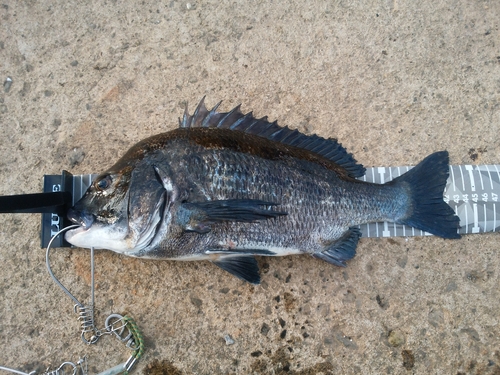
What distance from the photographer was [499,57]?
285 cm

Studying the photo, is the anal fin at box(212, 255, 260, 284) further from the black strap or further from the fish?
the black strap

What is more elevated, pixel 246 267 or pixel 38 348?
pixel 246 267

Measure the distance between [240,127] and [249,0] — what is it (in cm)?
122

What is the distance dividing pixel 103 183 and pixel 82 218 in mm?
231

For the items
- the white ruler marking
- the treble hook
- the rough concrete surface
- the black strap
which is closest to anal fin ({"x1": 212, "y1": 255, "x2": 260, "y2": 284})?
the rough concrete surface

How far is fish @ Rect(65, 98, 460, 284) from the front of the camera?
6.78ft

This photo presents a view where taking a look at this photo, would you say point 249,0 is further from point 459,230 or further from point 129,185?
point 459,230

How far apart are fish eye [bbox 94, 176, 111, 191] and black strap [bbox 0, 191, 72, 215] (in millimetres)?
313

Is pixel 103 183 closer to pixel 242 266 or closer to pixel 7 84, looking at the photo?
pixel 242 266

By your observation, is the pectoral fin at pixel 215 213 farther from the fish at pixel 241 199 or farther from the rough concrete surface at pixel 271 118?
the rough concrete surface at pixel 271 118

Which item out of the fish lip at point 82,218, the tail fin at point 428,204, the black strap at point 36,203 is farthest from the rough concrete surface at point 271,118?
the fish lip at point 82,218

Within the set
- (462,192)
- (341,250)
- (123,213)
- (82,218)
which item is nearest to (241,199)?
(123,213)

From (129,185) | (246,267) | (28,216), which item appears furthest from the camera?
(28,216)

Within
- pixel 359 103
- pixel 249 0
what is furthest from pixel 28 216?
pixel 359 103
